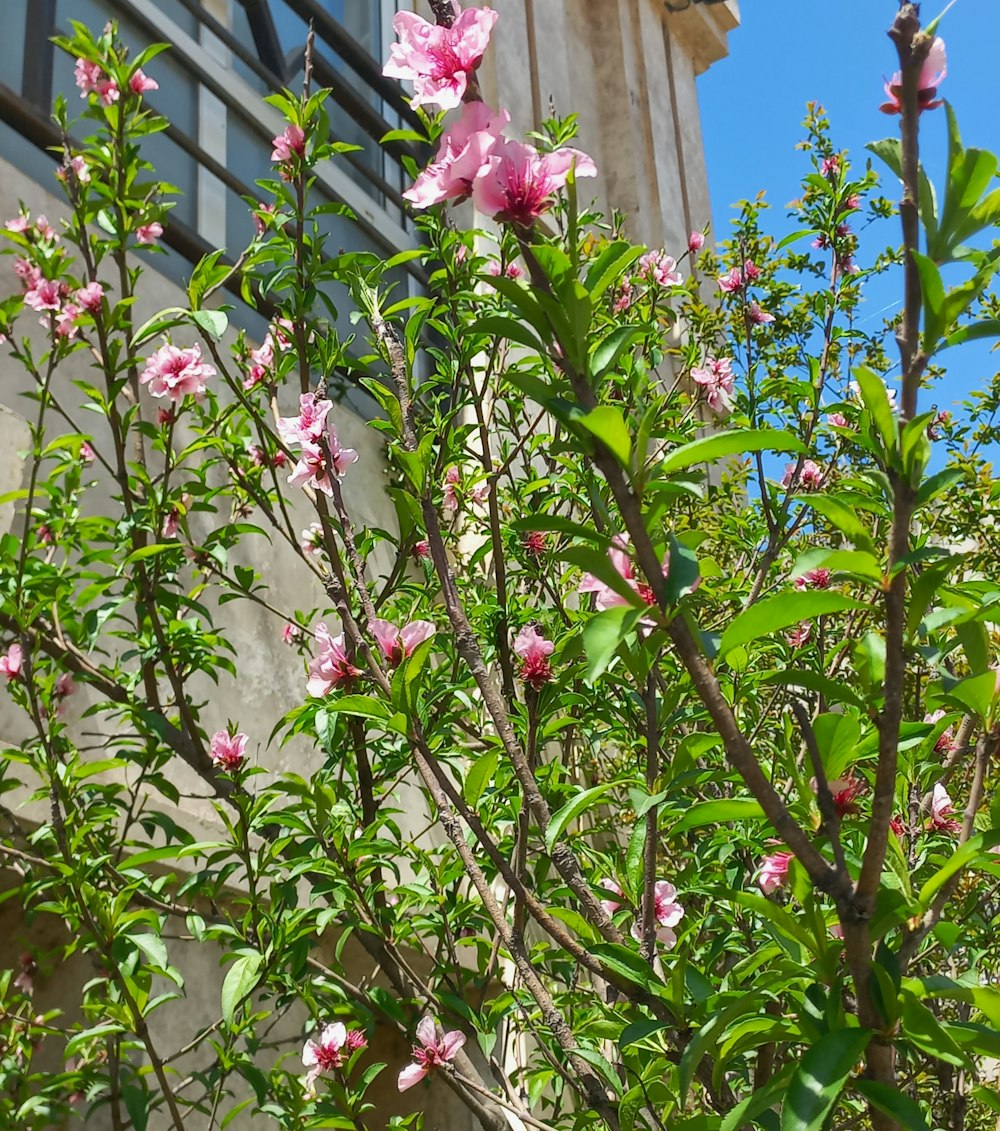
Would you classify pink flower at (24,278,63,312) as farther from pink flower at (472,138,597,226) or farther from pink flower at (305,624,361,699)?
pink flower at (472,138,597,226)

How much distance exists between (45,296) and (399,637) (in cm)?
138

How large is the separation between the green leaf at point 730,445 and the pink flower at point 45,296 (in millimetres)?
1915

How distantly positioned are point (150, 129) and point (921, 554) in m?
1.93

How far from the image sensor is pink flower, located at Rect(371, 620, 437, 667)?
1543 millimetres

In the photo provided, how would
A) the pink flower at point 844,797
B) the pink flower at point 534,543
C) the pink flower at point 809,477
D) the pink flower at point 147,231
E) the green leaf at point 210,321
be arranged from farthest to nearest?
the pink flower at point 809,477 → the pink flower at point 534,543 → the pink flower at point 147,231 → the green leaf at point 210,321 → the pink flower at point 844,797

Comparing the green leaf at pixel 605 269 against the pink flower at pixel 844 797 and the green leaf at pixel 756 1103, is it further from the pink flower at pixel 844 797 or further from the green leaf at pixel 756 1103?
the green leaf at pixel 756 1103

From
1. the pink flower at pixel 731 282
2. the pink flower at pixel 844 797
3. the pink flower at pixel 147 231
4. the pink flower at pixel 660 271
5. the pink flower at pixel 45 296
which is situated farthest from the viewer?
the pink flower at pixel 731 282

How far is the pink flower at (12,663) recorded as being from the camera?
2.20 metres

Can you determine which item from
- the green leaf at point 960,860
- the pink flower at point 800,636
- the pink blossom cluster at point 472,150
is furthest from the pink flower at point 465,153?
the pink flower at point 800,636

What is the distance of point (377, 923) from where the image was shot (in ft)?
6.14

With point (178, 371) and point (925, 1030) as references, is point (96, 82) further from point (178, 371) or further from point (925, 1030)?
point (925, 1030)

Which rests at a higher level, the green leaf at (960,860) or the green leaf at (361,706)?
the green leaf at (361,706)

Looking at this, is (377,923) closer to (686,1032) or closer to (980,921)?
(686,1032)

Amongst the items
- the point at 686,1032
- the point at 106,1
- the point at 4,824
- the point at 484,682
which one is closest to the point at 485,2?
the point at 106,1
